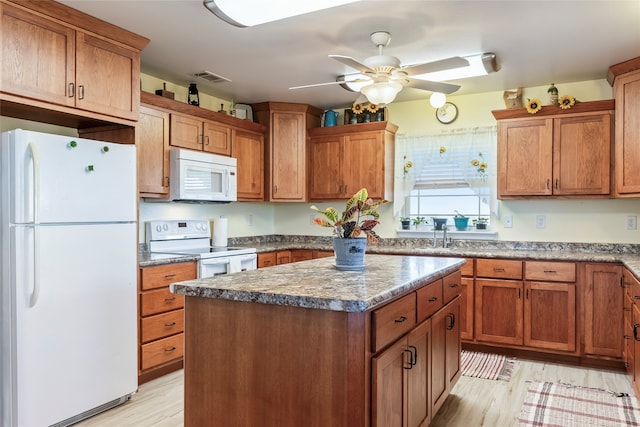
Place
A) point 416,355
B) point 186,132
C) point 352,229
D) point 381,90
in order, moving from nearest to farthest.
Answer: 1. point 416,355
2. point 352,229
3. point 381,90
4. point 186,132

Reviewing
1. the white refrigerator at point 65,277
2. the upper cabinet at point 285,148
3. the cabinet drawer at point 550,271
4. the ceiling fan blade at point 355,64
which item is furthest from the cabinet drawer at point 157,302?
the cabinet drawer at point 550,271

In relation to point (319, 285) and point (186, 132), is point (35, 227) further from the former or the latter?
point (186, 132)

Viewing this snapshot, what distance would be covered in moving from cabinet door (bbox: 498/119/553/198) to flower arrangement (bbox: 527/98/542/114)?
8cm

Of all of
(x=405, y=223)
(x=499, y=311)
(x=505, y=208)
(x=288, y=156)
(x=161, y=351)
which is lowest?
(x=161, y=351)

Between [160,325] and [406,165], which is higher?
[406,165]

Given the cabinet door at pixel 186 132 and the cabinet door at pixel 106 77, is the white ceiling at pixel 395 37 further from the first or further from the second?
the cabinet door at pixel 186 132

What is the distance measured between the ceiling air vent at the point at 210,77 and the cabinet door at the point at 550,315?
3.09 metres

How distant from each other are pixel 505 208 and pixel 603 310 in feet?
3.99

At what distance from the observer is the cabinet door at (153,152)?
3.49m

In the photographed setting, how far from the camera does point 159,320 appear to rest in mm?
3262

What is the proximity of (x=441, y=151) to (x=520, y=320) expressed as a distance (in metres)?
1.77

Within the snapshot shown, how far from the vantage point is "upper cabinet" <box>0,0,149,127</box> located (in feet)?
7.79

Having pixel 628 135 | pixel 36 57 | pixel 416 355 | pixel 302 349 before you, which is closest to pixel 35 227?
pixel 36 57

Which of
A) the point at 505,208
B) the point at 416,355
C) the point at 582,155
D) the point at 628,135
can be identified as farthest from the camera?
the point at 505,208
